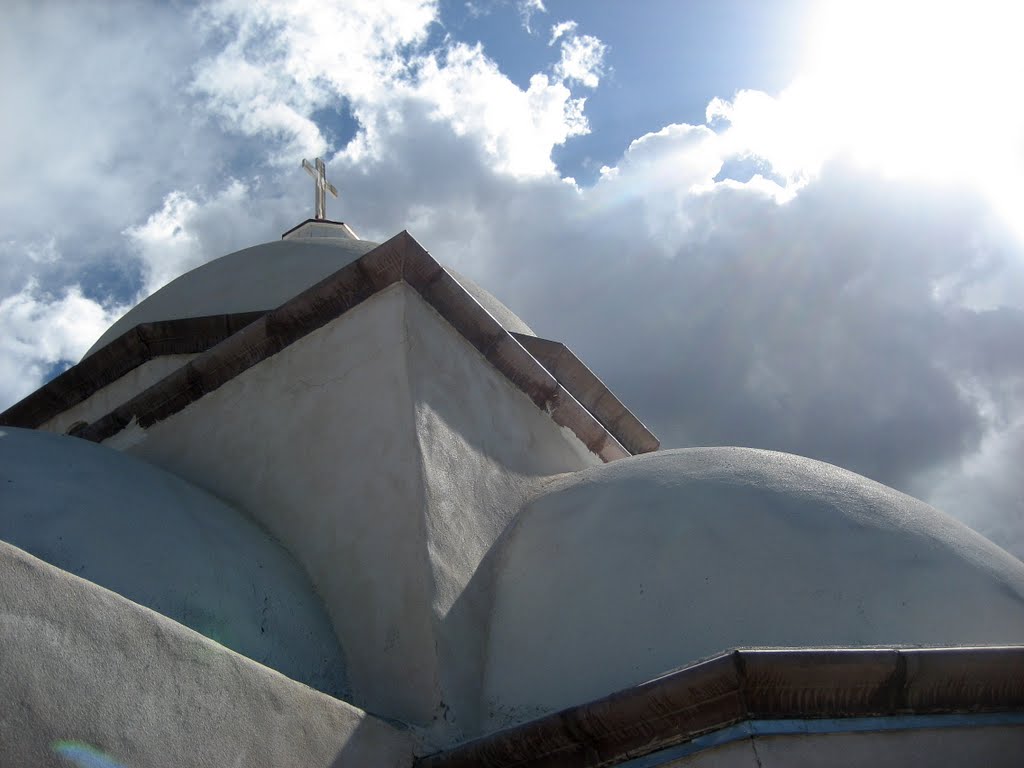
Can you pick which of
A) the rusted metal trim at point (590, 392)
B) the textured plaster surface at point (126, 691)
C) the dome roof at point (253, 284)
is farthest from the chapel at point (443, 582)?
the dome roof at point (253, 284)

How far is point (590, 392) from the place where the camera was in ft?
28.3

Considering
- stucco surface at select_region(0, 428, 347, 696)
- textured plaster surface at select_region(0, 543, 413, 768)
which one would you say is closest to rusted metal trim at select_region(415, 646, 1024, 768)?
textured plaster surface at select_region(0, 543, 413, 768)

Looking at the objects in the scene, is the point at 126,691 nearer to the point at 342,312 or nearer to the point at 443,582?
the point at 443,582

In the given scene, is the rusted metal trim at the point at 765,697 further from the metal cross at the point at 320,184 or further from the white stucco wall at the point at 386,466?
the metal cross at the point at 320,184

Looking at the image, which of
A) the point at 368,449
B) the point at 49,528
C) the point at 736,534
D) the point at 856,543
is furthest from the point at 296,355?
the point at 856,543

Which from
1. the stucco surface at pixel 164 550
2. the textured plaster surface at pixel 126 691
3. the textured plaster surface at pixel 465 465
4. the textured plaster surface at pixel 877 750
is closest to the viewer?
the textured plaster surface at pixel 126 691

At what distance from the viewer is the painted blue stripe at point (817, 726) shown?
376cm

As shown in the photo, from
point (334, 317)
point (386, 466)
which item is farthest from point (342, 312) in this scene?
point (386, 466)

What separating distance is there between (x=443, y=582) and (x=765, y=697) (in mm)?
1674

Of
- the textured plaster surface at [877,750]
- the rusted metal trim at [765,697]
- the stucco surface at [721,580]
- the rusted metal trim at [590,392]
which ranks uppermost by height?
the rusted metal trim at [590,392]

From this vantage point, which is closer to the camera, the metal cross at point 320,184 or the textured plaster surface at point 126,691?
the textured plaster surface at point 126,691

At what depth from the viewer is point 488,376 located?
20.7ft

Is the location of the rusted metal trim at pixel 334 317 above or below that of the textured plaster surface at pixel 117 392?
below

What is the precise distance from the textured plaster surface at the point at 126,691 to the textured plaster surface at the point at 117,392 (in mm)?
5002
